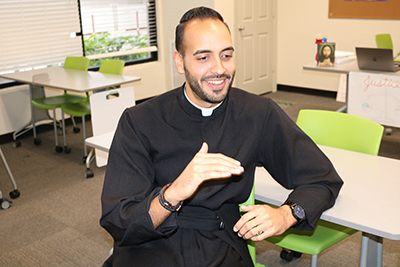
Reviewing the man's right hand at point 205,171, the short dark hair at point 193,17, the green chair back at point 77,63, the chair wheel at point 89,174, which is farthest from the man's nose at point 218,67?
the green chair back at point 77,63

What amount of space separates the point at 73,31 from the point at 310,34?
3204 millimetres

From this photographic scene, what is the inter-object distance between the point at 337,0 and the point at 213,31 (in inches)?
190

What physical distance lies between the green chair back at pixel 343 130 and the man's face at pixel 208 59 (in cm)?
78

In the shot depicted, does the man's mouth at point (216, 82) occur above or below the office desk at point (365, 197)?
above

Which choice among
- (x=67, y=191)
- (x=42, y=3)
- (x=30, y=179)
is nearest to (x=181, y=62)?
(x=67, y=191)

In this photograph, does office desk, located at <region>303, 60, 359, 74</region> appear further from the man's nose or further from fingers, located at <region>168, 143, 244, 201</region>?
Result: fingers, located at <region>168, 143, 244, 201</region>

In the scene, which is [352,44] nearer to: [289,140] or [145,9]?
[145,9]

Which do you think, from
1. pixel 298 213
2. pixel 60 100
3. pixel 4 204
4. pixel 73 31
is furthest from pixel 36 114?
pixel 298 213

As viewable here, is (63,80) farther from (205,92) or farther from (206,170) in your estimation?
(206,170)

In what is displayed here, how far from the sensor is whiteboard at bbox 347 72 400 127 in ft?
11.9

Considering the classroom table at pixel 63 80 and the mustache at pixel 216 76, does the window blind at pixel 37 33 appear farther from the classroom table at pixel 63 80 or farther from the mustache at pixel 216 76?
the mustache at pixel 216 76

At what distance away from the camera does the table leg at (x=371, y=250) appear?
1.65m

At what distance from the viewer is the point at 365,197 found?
156 cm

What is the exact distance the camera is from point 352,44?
5.82 meters
